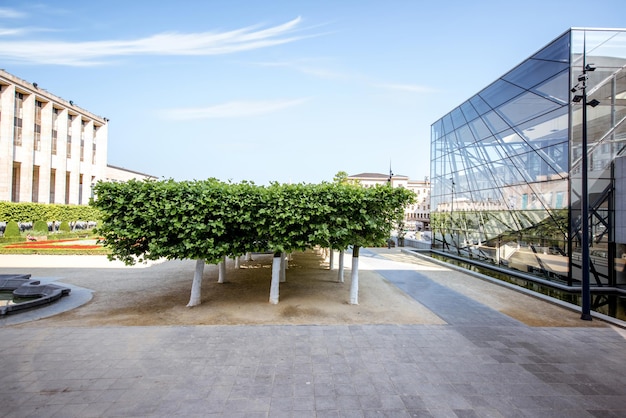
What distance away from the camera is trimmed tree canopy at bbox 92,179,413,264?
9.54 meters

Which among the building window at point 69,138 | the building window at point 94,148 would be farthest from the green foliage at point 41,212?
the building window at point 94,148

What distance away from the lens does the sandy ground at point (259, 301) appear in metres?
9.47

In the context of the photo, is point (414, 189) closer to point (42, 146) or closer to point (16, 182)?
point (42, 146)

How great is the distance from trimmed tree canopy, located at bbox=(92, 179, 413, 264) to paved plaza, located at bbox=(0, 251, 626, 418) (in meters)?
2.76

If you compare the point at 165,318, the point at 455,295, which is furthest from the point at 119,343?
the point at 455,295

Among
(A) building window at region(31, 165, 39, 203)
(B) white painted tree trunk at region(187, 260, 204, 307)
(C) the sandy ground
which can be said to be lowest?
(C) the sandy ground

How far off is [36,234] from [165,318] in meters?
32.5

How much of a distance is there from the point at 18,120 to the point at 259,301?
49.2 meters

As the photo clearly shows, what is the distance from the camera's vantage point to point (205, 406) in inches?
199

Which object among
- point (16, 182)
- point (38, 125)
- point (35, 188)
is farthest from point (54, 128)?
point (16, 182)

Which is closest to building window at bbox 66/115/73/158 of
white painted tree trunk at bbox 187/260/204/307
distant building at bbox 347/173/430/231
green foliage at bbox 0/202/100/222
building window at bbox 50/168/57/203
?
building window at bbox 50/168/57/203

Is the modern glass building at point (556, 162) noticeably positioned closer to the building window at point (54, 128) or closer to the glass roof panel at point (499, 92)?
the glass roof panel at point (499, 92)

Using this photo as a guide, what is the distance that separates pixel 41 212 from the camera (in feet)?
117

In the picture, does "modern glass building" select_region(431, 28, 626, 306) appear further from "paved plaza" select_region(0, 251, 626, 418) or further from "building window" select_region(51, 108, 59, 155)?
"building window" select_region(51, 108, 59, 155)
